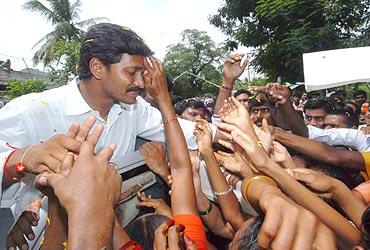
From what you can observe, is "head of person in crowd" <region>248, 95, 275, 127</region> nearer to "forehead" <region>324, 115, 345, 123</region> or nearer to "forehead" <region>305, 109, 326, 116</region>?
"forehead" <region>324, 115, 345, 123</region>

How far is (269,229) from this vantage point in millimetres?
993

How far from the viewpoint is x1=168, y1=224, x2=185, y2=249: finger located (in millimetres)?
Result: 1420

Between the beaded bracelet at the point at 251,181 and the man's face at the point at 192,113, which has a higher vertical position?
the beaded bracelet at the point at 251,181

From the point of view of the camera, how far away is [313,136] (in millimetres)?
3713

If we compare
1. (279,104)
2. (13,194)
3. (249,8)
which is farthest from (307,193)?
(249,8)

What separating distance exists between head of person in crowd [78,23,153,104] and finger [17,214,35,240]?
781mm

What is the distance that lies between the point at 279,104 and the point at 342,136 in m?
0.59

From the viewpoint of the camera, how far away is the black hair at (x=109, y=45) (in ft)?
7.75

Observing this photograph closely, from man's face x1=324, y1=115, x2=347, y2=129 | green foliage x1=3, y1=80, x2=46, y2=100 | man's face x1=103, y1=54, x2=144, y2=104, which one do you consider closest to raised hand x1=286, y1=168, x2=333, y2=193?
man's face x1=103, y1=54, x2=144, y2=104

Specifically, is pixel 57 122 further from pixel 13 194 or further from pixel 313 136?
pixel 313 136

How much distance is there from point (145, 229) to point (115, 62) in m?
0.96

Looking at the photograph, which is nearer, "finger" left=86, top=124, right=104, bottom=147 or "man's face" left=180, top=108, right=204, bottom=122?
"finger" left=86, top=124, right=104, bottom=147

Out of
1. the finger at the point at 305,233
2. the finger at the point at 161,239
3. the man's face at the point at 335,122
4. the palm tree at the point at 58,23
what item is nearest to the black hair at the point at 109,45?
the finger at the point at 161,239

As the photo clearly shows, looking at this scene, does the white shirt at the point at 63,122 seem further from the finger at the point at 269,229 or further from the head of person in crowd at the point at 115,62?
the finger at the point at 269,229
